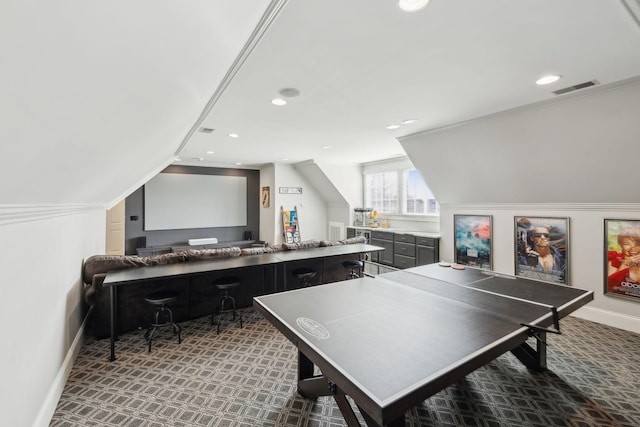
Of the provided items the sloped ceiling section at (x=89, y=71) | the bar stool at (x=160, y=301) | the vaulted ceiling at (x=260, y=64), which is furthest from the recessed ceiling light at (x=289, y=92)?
the bar stool at (x=160, y=301)

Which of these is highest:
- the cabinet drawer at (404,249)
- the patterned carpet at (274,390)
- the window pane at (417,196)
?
the window pane at (417,196)

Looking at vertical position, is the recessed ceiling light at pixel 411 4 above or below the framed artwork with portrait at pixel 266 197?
above

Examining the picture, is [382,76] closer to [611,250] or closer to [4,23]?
[4,23]

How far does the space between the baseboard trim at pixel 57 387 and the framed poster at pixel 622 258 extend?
5993 millimetres

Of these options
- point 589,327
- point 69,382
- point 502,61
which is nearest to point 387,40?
point 502,61

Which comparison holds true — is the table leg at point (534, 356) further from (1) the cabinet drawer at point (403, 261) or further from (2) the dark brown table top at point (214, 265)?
(1) the cabinet drawer at point (403, 261)

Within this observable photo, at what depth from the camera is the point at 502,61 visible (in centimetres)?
241

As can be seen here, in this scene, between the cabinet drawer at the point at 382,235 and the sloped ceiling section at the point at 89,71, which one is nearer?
the sloped ceiling section at the point at 89,71

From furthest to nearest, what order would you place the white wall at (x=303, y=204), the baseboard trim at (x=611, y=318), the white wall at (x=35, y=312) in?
the white wall at (x=303, y=204) < the baseboard trim at (x=611, y=318) < the white wall at (x=35, y=312)

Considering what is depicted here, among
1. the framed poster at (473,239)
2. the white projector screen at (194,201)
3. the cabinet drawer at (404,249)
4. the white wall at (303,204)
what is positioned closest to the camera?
the framed poster at (473,239)

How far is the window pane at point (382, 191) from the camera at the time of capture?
7.68 m

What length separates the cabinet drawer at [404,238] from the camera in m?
6.21

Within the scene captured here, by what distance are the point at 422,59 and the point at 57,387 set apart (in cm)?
400

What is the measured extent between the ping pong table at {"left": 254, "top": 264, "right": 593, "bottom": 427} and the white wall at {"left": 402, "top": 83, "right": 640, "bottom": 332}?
6.49 feet
